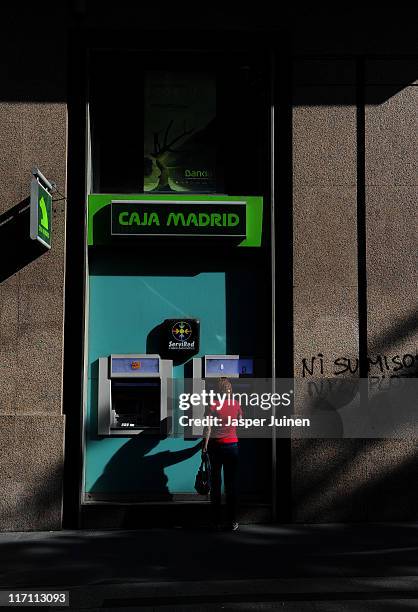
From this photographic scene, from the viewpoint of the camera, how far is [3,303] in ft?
30.3

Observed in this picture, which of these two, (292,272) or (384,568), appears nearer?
(384,568)

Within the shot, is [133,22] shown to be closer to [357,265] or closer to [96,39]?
[96,39]

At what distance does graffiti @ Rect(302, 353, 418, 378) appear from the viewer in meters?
9.31

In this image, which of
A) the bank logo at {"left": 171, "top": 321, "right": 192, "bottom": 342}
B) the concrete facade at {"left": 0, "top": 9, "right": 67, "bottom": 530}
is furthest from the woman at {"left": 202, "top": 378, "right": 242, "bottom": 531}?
the concrete facade at {"left": 0, "top": 9, "right": 67, "bottom": 530}

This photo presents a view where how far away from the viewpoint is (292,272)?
9383 mm

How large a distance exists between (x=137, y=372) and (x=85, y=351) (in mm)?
643

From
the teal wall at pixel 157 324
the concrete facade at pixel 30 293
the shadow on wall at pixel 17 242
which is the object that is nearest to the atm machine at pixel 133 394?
the teal wall at pixel 157 324

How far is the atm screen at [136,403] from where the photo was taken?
9445 mm

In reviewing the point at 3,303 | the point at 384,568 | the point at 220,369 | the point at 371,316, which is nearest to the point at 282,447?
the point at 220,369

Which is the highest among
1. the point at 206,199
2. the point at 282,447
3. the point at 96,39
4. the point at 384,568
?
the point at 96,39

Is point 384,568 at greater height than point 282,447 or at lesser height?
lesser

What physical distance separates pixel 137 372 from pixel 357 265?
2.83 metres

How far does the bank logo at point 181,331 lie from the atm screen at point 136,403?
63cm

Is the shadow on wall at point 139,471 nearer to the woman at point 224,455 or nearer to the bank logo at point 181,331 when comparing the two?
the woman at point 224,455
